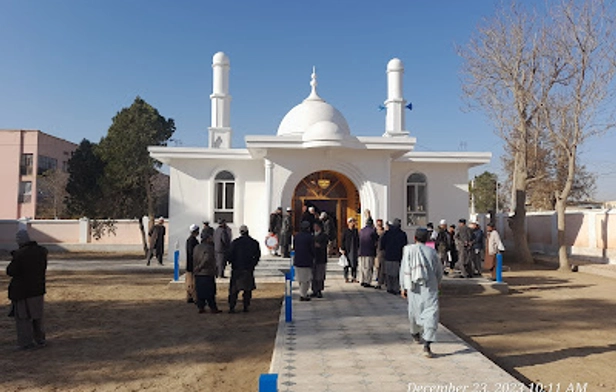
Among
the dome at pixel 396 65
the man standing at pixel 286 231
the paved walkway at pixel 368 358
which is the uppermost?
the dome at pixel 396 65

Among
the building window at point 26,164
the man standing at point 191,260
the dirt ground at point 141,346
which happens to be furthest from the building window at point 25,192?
the man standing at point 191,260

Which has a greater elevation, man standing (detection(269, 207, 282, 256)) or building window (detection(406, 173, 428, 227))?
building window (detection(406, 173, 428, 227))

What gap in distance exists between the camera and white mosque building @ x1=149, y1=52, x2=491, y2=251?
15.1 meters

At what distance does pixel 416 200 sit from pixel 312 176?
388 cm

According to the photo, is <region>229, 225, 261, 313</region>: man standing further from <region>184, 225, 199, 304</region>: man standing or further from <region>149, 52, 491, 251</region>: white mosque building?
<region>149, 52, 491, 251</region>: white mosque building

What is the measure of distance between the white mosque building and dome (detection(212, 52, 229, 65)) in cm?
8

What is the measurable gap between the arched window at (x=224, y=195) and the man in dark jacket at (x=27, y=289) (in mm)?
9474

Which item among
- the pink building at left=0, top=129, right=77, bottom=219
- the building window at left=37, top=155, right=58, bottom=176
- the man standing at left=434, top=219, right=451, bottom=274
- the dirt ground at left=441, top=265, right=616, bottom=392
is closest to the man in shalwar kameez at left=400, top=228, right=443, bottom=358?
the dirt ground at left=441, top=265, right=616, bottom=392

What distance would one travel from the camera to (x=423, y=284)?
566cm

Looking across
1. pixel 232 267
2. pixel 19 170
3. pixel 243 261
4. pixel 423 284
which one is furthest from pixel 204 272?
pixel 19 170

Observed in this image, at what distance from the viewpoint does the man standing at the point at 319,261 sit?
372 inches

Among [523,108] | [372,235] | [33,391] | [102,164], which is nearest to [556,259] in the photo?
[523,108]

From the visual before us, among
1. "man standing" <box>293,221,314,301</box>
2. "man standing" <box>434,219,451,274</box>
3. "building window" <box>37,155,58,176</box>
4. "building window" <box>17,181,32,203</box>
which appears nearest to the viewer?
"man standing" <box>293,221,314,301</box>

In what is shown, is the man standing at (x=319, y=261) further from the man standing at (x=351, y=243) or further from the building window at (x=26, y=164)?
the building window at (x=26, y=164)
